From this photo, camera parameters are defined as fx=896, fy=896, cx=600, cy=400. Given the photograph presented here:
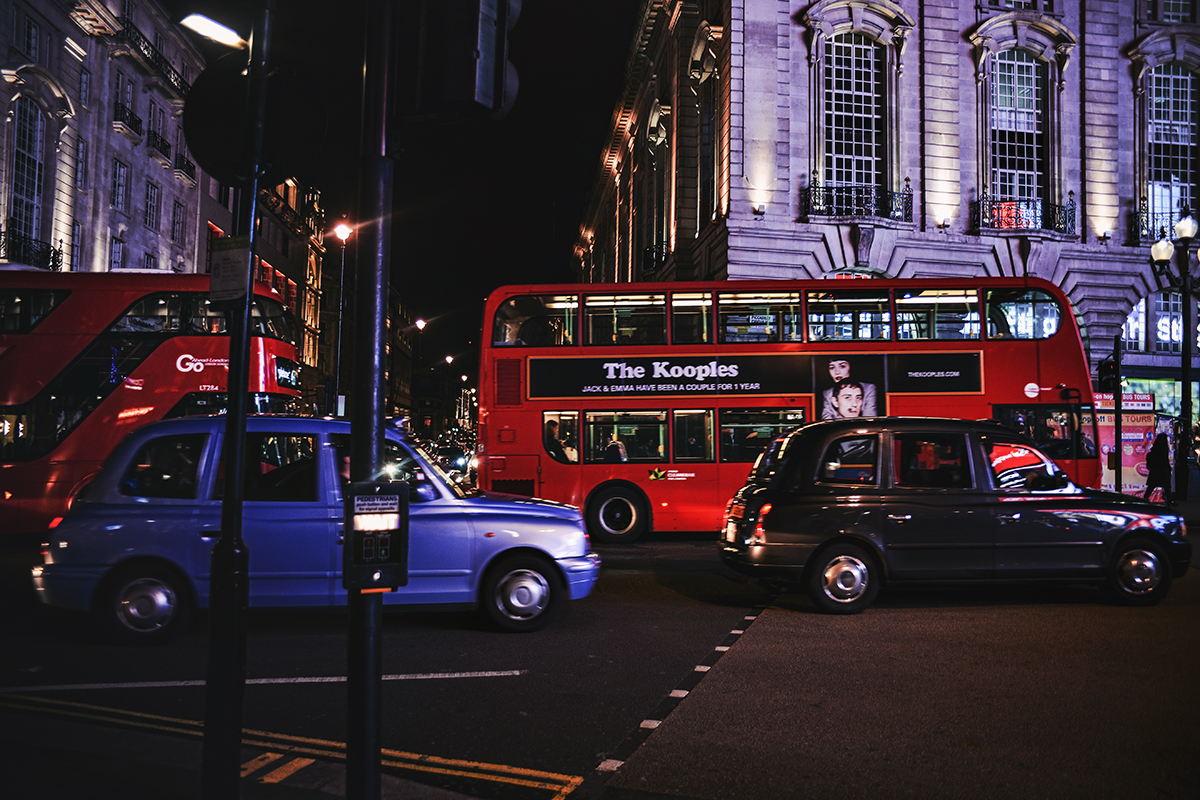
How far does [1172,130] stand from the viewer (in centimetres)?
3036

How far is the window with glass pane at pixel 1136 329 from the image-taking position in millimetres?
29672

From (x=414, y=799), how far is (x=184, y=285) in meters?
13.5

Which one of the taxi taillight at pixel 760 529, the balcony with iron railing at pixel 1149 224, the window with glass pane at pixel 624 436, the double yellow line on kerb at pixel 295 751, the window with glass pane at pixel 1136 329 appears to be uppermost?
the balcony with iron railing at pixel 1149 224

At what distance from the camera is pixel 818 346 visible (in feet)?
48.7

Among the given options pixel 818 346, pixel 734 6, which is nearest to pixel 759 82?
pixel 734 6

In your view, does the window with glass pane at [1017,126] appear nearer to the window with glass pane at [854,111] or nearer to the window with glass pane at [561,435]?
the window with glass pane at [854,111]

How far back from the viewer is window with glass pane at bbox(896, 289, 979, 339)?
14.7 meters

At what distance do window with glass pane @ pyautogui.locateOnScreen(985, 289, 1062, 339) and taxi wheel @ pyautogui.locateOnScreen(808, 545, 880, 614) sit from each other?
25.7 ft

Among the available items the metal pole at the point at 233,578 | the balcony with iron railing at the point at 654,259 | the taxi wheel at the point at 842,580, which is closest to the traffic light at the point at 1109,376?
the taxi wheel at the point at 842,580

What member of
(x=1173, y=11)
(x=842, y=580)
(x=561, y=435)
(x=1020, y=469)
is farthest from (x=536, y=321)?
(x=1173, y=11)

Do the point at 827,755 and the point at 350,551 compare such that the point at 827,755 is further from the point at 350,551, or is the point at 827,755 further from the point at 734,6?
the point at 734,6

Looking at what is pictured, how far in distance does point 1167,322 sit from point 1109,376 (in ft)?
51.2

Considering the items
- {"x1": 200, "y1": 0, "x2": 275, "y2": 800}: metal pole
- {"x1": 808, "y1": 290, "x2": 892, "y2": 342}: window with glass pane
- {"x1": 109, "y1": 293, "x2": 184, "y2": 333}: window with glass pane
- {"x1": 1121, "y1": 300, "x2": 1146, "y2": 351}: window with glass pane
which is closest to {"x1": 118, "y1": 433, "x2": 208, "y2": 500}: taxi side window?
{"x1": 200, "y1": 0, "x2": 275, "y2": 800}: metal pole

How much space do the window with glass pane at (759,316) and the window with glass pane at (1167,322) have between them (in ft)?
70.3
